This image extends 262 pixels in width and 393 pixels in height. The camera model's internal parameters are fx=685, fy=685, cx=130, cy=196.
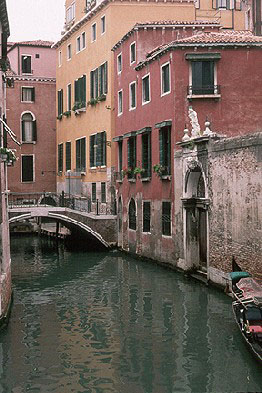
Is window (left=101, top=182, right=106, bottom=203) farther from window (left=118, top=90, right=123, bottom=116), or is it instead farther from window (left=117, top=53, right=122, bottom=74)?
window (left=117, top=53, right=122, bottom=74)

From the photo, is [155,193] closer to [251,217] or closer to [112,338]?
[251,217]

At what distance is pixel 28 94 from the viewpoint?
133ft

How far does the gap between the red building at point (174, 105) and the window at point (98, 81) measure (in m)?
4.58

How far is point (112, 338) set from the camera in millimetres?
13375

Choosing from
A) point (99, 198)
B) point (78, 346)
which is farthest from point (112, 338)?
point (99, 198)

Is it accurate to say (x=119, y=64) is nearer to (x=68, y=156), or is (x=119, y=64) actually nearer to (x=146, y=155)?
(x=146, y=155)

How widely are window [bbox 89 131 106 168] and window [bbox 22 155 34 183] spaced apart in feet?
26.4

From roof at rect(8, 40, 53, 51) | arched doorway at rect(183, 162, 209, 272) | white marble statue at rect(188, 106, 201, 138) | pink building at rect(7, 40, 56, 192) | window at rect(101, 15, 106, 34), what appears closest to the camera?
white marble statue at rect(188, 106, 201, 138)

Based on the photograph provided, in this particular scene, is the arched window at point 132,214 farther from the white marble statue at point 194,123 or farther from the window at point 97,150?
the white marble statue at point 194,123

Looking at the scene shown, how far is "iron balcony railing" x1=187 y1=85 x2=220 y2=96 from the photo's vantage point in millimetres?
21672

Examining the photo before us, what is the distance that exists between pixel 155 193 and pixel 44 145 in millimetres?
17879

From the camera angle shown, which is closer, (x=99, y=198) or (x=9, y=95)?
(x=99, y=198)

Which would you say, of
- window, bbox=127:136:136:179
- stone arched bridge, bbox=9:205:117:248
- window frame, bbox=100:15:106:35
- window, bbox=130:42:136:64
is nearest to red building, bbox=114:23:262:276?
window, bbox=130:42:136:64

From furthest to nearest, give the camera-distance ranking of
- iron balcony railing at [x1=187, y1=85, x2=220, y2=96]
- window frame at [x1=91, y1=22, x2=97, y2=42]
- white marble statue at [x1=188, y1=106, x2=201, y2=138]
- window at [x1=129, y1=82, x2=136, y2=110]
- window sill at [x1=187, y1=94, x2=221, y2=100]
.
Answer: window frame at [x1=91, y1=22, x2=97, y2=42] < window at [x1=129, y1=82, x2=136, y2=110] < iron balcony railing at [x1=187, y1=85, x2=220, y2=96] < window sill at [x1=187, y1=94, x2=221, y2=100] < white marble statue at [x1=188, y1=106, x2=201, y2=138]
